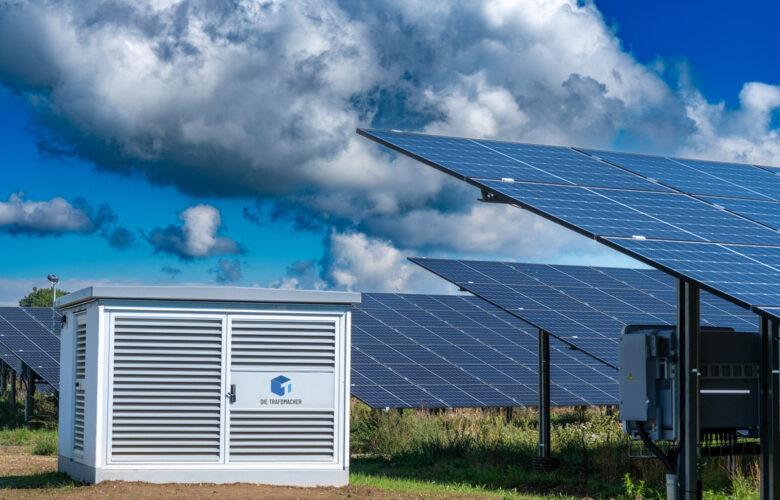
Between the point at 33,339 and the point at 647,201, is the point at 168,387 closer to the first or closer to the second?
the point at 647,201

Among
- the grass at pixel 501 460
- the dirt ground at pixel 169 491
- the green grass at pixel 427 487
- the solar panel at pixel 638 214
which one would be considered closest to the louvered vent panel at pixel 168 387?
the dirt ground at pixel 169 491

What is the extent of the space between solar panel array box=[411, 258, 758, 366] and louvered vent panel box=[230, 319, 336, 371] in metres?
5.69

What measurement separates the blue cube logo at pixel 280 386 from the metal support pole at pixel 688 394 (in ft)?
20.2

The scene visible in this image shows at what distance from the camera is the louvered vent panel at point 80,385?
17.8 meters

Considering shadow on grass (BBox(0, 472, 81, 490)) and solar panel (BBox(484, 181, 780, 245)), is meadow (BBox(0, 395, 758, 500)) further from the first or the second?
solar panel (BBox(484, 181, 780, 245))

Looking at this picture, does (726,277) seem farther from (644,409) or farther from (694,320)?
(644,409)

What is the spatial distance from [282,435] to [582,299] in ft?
35.2

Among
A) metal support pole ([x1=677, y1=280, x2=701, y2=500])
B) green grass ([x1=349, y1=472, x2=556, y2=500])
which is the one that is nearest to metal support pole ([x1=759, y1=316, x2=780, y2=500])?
metal support pole ([x1=677, y1=280, x2=701, y2=500])

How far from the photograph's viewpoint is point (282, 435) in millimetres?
17125

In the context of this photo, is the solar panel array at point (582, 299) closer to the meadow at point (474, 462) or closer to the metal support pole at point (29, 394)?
the meadow at point (474, 462)

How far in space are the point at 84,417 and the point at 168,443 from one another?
1.46m

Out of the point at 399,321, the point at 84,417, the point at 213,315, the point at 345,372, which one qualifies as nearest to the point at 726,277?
the point at 345,372

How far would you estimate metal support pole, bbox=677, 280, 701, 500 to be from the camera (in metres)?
13.1

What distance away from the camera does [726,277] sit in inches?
506
